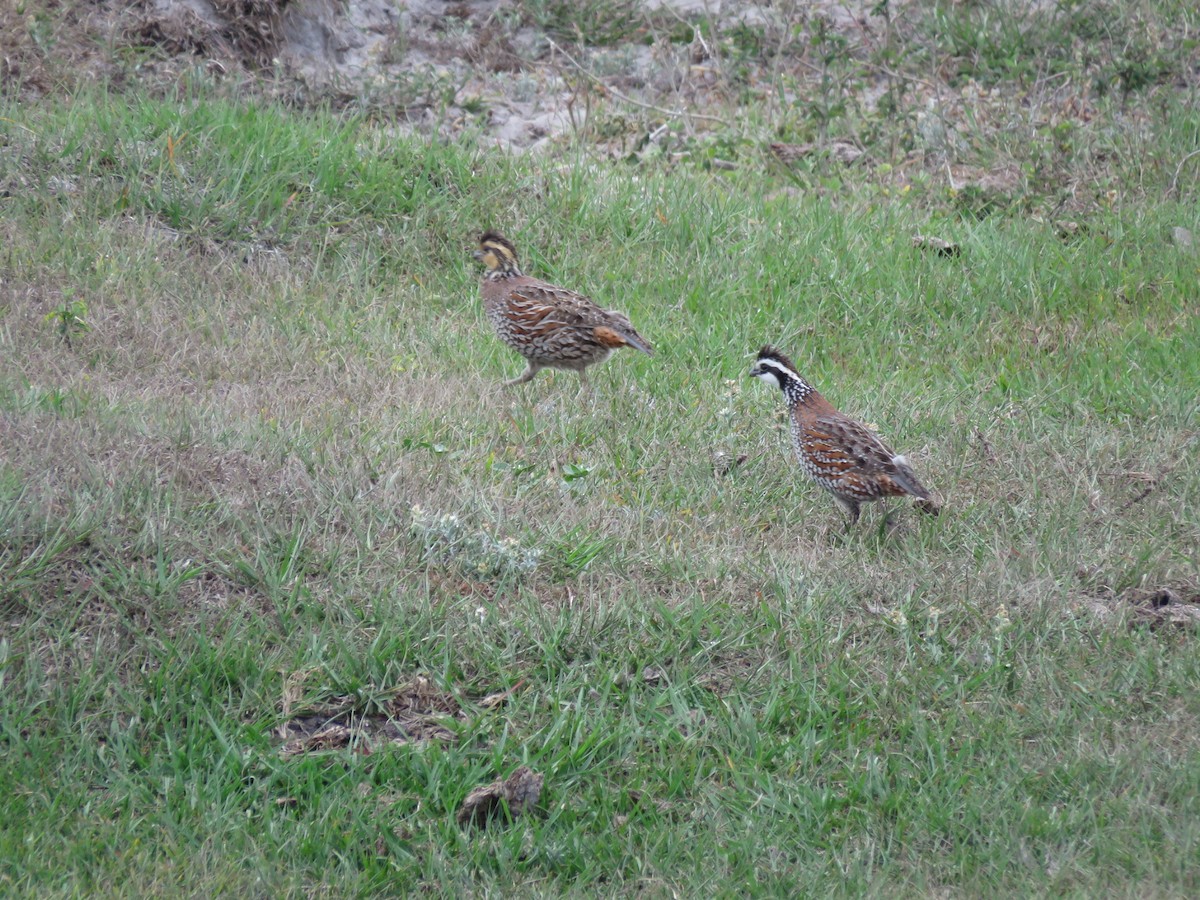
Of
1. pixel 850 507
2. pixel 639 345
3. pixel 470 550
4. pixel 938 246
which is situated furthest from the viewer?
pixel 938 246

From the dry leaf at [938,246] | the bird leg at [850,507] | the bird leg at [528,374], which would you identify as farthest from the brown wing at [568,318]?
the dry leaf at [938,246]

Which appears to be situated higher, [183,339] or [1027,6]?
[1027,6]

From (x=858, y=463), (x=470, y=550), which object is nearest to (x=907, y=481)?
(x=858, y=463)

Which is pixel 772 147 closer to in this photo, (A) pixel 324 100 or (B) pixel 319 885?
(A) pixel 324 100

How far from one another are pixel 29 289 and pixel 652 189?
4619 mm

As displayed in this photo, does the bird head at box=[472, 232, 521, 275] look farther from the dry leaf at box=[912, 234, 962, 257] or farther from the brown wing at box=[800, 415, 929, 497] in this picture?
the dry leaf at box=[912, 234, 962, 257]

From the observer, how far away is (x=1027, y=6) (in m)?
13.4

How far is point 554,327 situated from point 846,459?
2.30 meters

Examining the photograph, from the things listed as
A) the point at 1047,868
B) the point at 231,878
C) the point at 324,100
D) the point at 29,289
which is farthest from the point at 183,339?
the point at 1047,868

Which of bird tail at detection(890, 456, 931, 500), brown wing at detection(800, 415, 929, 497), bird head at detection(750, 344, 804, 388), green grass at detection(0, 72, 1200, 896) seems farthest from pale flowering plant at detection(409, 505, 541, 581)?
bird head at detection(750, 344, 804, 388)

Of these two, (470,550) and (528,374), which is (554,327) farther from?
(470,550)

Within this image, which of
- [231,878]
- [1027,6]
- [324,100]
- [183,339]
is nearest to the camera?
[231,878]

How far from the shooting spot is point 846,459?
22.4ft

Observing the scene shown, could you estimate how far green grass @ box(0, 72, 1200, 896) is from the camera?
474 cm
